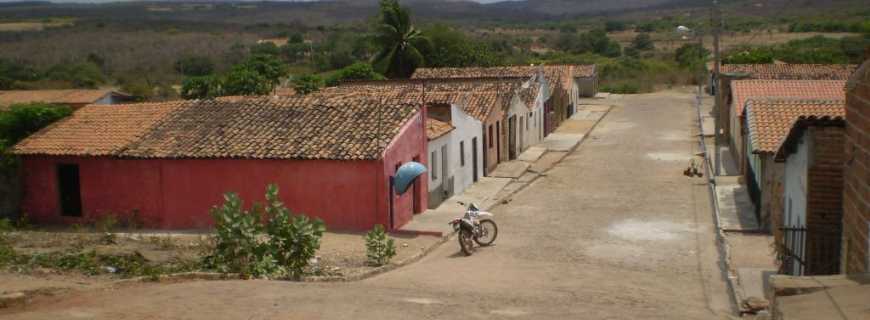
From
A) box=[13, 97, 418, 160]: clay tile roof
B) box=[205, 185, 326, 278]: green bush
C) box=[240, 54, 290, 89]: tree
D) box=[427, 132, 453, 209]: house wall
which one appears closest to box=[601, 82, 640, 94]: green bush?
box=[240, 54, 290, 89]: tree

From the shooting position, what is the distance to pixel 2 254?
15.1m

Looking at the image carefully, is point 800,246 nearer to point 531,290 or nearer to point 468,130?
point 531,290

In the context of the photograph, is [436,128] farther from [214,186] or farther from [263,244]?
[263,244]

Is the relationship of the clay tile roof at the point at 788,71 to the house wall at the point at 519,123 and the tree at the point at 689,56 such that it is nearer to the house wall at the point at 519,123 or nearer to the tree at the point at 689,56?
the house wall at the point at 519,123

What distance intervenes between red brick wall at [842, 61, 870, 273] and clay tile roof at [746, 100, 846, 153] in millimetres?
10079

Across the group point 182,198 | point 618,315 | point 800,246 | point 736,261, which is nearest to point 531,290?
point 618,315

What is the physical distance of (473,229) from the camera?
18406mm

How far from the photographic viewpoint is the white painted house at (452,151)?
24.8m

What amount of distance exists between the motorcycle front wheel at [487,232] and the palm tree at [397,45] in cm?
3357

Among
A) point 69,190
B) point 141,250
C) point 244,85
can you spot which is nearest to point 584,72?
point 244,85

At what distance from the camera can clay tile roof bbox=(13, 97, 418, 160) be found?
2128 centimetres

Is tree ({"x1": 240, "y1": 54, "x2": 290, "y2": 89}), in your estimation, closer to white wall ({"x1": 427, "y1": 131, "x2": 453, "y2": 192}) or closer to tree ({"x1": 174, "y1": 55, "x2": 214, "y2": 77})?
white wall ({"x1": 427, "y1": 131, "x2": 453, "y2": 192})

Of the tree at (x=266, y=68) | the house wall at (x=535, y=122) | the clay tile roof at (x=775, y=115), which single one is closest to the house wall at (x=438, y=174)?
the clay tile roof at (x=775, y=115)

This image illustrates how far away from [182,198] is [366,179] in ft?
15.6
